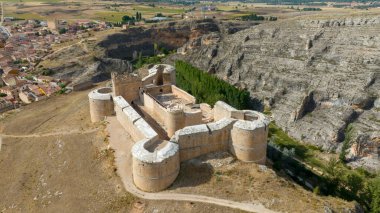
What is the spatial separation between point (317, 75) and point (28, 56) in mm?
85974

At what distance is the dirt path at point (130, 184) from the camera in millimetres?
28234

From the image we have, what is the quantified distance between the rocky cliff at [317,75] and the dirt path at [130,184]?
107ft

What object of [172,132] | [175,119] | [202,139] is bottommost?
[172,132]

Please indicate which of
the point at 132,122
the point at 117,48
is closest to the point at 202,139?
the point at 132,122

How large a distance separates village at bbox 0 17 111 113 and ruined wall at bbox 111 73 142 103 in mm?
33719

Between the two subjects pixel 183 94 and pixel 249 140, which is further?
pixel 183 94

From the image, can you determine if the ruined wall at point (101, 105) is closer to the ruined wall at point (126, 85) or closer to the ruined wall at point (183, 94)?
the ruined wall at point (126, 85)

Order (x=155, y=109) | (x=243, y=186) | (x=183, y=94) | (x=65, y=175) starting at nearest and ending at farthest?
(x=243, y=186) < (x=65, y=175) < (x=155, y=109) < (x=183, y=94)

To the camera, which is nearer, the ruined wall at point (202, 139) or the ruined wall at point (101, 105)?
the ruined wall at point (202, 139)

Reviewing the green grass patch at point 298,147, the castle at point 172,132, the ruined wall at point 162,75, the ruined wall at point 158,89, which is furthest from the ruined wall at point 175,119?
the green grass patch at point 298,147

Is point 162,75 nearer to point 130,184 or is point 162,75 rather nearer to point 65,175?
point 65,175

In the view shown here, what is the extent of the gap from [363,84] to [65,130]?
53.7m

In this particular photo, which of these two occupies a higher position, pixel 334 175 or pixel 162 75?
pixel 162 75

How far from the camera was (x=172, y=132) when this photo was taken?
38.7 metres
